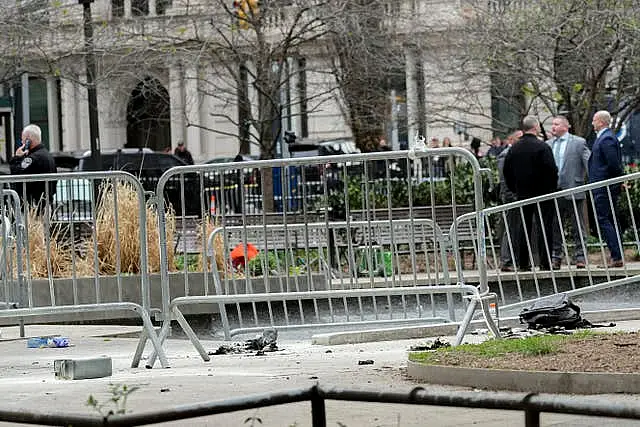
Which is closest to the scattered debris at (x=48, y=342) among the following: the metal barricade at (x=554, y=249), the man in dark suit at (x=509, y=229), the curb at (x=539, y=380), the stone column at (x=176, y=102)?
the metal barricade at (x=554, y=249)

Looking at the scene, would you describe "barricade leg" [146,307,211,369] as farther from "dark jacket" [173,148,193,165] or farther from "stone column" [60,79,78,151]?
"stone column" [60,79,78,151]

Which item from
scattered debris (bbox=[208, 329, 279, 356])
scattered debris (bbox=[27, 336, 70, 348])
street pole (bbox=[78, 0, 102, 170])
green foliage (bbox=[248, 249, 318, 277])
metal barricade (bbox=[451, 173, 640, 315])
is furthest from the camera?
street pole (bbox=[78, 0, 102, 170])

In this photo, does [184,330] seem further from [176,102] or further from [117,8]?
[176,102]

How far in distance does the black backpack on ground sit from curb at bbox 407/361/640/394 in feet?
11.1

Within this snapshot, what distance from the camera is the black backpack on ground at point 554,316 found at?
11047 millimetres

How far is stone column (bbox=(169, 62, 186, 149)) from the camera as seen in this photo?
31.1 metres

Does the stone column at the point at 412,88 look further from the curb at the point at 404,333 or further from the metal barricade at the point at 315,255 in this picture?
the curb at the point at 404,333

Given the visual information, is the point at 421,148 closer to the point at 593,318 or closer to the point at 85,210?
the point at 593,318

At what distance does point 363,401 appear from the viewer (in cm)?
393

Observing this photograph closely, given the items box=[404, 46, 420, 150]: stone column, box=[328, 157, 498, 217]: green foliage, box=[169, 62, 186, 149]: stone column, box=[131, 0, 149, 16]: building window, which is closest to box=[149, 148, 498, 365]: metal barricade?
box=[328, 157, 498, 217]: green foliage

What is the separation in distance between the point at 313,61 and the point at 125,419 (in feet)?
94.0

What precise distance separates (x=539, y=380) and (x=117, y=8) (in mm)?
24267

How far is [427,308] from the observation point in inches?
570

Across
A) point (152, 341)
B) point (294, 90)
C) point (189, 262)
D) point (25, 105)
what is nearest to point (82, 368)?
point (152, 341)
